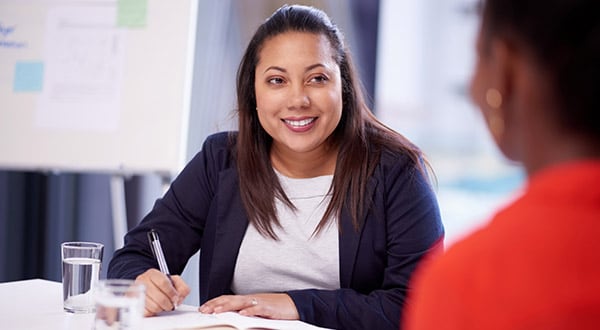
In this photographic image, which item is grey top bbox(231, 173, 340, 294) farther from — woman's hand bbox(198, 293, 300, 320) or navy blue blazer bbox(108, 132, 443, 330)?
woman's hand bbox(198, 293, 300, 320)

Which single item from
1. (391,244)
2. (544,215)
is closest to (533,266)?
(544,215)

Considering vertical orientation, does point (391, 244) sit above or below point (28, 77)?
below

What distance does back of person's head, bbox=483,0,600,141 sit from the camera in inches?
22.0

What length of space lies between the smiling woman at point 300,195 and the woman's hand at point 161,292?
0.55ft

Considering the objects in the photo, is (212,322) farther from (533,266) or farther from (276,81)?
(533,266)

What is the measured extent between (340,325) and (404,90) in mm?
2235

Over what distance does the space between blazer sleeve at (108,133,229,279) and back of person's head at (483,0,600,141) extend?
1364 millimetres

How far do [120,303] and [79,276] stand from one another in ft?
1.28

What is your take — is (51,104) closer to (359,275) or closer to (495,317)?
(359,275)

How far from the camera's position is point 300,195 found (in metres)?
1.88

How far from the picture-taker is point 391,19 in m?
3.63

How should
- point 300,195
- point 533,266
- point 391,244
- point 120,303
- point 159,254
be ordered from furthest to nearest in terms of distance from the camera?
1. point 300,195
2. point 391,244
3. point 159,254
4. point 120,303
5. point 533,266

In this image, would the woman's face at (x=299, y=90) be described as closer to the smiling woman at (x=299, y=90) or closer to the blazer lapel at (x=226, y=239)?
the smiling woman at (x=299, y=90)

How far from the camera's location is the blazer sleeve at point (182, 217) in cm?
182
